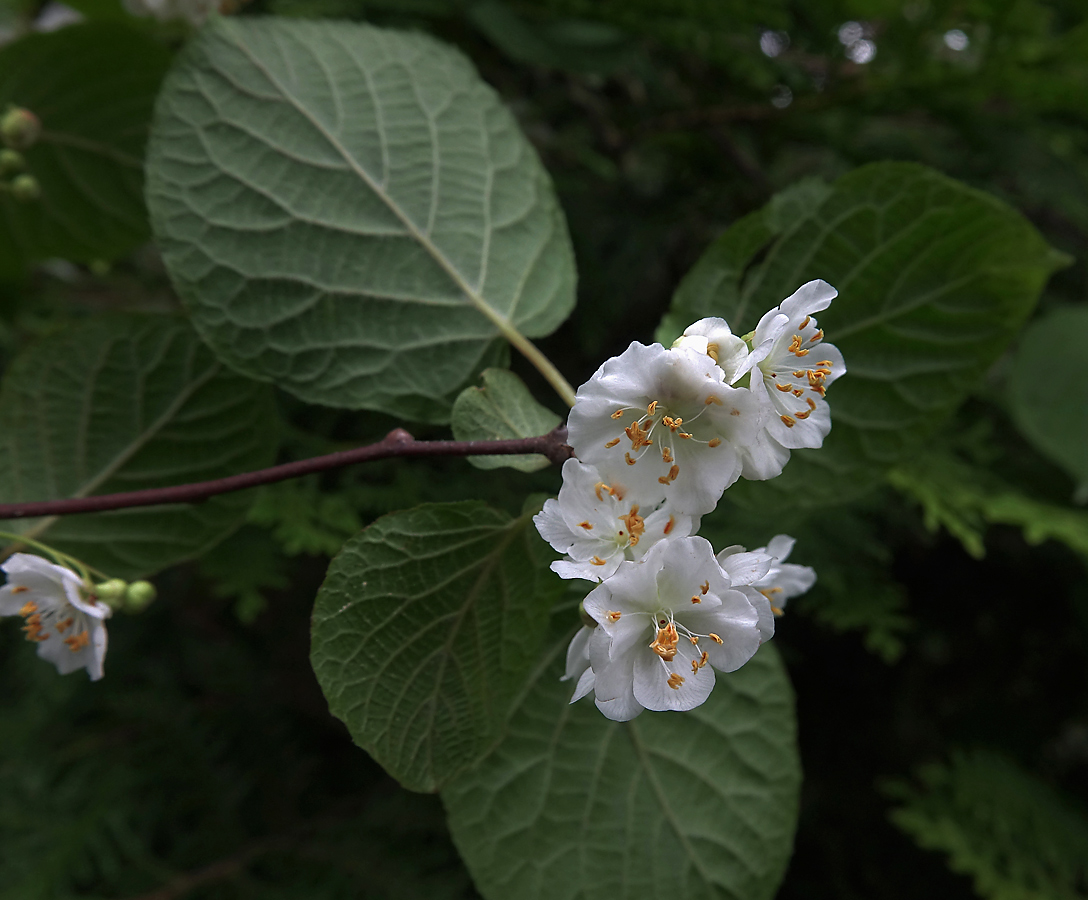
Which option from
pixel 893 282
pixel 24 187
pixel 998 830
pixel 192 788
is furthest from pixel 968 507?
pixel 192 788

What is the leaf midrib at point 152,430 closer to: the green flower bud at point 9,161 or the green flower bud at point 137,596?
the green flower bud at point 137,596

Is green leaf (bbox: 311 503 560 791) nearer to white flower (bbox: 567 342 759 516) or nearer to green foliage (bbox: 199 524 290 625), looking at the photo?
white flower (bbox: 567 342 759 516)

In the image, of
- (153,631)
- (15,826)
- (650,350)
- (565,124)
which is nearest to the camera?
(650,350)

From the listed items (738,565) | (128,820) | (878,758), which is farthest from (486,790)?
(878,758)

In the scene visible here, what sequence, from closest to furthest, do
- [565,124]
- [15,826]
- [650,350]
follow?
1. [650,350]
2. [15,826]
3. [565,124]

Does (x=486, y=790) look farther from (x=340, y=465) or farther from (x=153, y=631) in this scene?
(x=153, y=631)

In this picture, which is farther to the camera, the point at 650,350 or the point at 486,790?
the point at 486,790

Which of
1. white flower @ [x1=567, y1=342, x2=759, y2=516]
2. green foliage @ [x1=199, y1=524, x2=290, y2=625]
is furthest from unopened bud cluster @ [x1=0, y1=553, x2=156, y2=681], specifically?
white flower @ [x1=567, y1=342, x2=759, y2=516]
